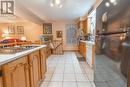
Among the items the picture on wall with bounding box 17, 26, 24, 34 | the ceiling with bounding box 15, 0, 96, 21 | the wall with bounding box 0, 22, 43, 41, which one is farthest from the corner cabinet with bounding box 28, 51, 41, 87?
the picture on wall with bounding box 17, 26, 24, 34

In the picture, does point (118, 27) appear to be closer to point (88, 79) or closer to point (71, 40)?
point (88, 79)

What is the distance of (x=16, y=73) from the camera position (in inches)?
55.9

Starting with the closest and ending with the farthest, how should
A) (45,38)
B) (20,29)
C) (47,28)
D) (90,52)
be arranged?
(90,52) → (45,38) → (47,28) → (20,29)

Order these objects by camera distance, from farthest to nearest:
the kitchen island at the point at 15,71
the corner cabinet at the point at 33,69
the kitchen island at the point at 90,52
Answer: the kitchen island at the point at 90,52, the corner cabinet at the point at 33,69, the kitchen island at the point at 15,71

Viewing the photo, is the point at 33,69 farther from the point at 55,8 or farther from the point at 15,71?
the point at 55,8

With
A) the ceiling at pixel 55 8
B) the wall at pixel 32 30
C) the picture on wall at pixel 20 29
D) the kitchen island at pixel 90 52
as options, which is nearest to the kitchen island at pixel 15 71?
the kitchen island at pixel 90 52

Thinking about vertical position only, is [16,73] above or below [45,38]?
below

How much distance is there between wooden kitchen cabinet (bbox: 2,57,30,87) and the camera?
119 centimetres

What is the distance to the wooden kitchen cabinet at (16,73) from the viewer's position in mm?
1190

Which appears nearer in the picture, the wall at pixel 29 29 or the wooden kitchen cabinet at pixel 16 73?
the wooden kitchen cabinet at pixel 16 73

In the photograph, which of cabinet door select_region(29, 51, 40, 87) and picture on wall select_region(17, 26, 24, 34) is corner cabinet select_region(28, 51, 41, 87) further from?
picture on wall select_region(17, 26, 24, 34)

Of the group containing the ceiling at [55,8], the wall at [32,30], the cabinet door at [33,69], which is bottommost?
the cabinet door at [33,69]

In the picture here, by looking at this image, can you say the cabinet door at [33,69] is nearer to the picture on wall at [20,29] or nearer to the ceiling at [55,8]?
the ceiling at [55,8]

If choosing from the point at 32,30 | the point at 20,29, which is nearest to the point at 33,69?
the point at 32,30
